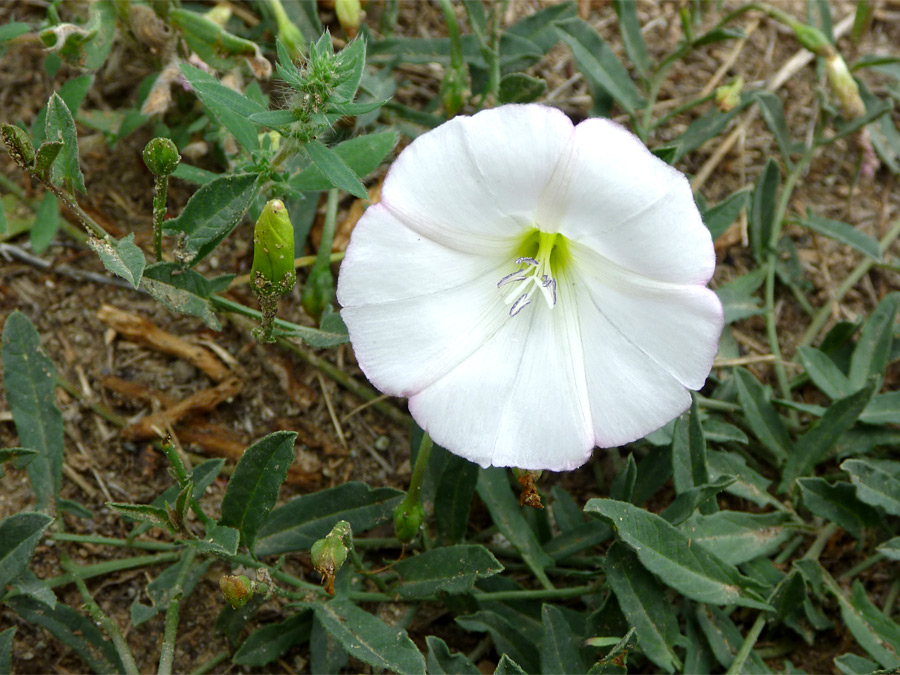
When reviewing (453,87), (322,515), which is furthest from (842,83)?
(322,515)

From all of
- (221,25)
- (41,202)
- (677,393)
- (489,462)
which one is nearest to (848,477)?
(677,393)

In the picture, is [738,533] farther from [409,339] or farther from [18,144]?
[18,144]

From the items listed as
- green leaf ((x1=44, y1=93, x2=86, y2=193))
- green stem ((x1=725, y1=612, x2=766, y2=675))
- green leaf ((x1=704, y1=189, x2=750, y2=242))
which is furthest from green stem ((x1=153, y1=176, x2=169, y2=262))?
green stem ((x1=725, y1=612, x2=766, y2=675))

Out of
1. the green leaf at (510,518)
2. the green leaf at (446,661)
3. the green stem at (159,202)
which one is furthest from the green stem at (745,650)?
the green stem at (159,202)

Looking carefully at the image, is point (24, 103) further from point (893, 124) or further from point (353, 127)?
point (893, 124)

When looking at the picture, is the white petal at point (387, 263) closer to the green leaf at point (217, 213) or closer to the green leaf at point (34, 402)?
the green leaf at point (217, 213)

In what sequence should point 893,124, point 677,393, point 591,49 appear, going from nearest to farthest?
point 677,393 → point 591,49 → point 893,124
